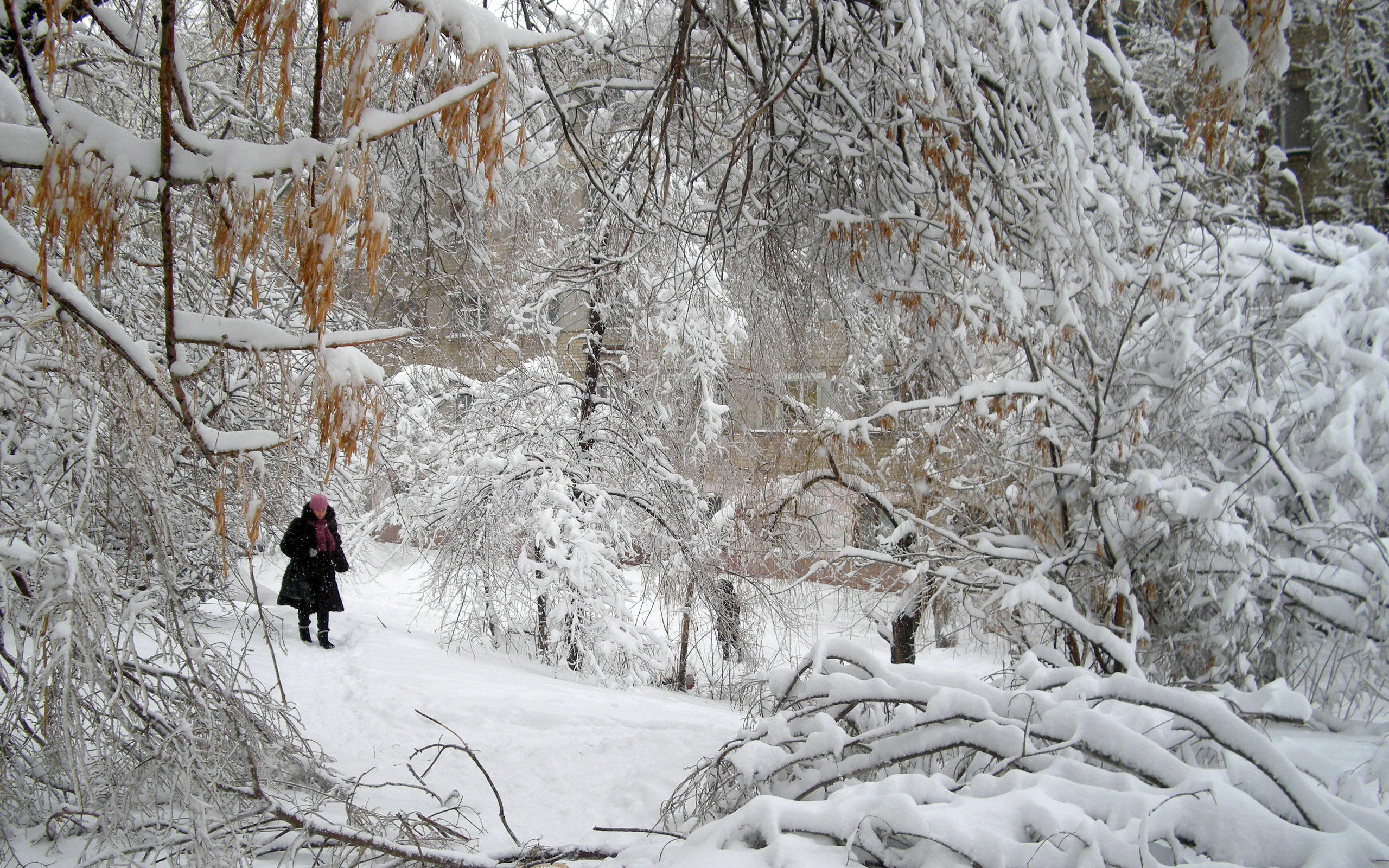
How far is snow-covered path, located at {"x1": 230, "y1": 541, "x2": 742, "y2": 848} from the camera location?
429 centimetres

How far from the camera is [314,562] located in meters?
7.23

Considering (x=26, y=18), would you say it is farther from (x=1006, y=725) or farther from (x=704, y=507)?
(x=704, y=507)

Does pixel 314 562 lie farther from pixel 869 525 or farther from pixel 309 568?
pixel 869 525

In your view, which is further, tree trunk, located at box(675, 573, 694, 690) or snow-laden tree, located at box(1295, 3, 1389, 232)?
tree trunk, located at box(675, 573, 694, 690)

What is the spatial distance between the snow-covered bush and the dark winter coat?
17.3 feet

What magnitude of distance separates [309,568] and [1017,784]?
21.6 feet

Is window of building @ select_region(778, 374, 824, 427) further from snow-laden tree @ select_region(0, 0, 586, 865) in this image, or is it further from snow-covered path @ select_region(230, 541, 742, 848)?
snow-laden tree @ select_region(0, 0, 586, 865)

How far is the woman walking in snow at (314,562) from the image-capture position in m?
7.06

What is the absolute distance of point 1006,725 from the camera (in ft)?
7.64

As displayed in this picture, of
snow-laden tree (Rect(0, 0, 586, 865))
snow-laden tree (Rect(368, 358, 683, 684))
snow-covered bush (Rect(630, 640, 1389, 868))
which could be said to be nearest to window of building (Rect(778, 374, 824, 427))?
snow-laden tree (Rect(368, 358, 683, 684))

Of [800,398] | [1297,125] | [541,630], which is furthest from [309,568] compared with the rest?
[1297,125]

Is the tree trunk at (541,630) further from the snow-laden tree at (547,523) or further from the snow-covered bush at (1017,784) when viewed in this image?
the snow-covered bush at (1017,784)

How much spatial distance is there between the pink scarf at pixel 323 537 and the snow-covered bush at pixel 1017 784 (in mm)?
5284

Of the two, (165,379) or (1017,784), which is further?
(165,379)
